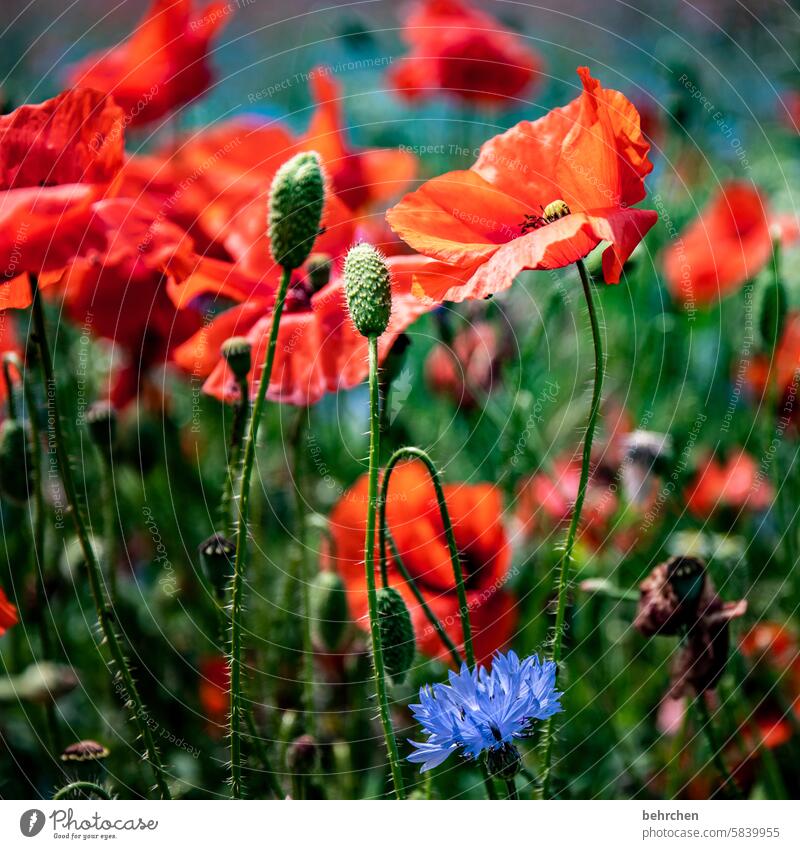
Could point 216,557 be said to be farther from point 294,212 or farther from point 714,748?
point 714,748

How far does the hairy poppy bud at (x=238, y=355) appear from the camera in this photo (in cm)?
61

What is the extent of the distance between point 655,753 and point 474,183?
0.47 m

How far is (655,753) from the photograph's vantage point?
801 mm

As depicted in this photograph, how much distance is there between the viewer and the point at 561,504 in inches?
36.1

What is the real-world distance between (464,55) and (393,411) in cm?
38

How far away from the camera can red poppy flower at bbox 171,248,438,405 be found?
2.20 ft

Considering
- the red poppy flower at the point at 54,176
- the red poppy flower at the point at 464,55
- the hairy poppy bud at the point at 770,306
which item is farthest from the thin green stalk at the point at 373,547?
the red poppy flower at the point at 464,55

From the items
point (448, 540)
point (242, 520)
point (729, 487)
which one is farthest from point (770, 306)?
point (242, 520)

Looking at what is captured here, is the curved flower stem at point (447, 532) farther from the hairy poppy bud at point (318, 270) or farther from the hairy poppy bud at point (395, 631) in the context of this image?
the hairy poppy bud at point (318, 270)

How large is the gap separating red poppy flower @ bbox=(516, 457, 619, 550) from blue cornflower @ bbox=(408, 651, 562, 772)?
0.36 meters

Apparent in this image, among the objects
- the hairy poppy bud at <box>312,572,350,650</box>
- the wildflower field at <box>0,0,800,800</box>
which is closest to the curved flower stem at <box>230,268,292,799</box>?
the wildflower field at <box>0,0,800,800</box>

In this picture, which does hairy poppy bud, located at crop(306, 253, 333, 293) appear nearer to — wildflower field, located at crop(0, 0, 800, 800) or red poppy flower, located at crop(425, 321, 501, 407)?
wildflower field, located at crop(0, 0, 800, 800)
